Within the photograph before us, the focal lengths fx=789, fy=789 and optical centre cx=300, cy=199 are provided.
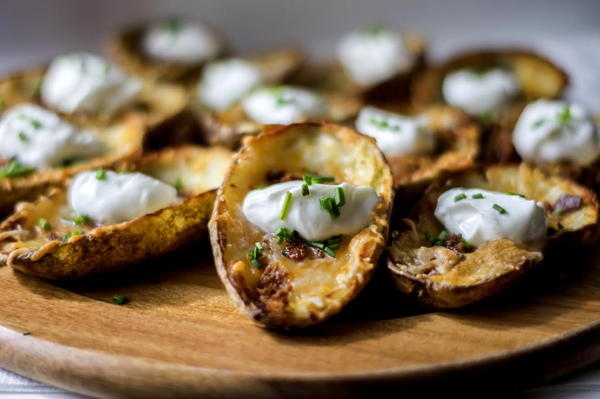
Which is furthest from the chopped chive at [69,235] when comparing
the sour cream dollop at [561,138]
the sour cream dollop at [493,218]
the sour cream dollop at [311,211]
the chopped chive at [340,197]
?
the sour cream dollop at [561,138]

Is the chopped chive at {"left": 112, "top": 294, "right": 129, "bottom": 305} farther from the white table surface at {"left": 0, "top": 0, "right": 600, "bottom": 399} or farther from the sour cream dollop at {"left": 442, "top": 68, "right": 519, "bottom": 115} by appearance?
the white table surface at {"left": 0, "top": 0, "right": 600, "bottom": 399}

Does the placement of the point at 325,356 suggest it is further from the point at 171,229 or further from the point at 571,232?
the point at 571,232

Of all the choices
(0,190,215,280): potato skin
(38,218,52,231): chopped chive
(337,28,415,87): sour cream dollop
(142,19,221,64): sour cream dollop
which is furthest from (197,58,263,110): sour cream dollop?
(38,218,52,231): chopped chive

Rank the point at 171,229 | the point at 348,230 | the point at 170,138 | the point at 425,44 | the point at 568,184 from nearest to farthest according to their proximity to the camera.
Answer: the point at 348,230 → the point at 171,229 → the point at 568,184 → the point at 170,138 → the point at 425,44

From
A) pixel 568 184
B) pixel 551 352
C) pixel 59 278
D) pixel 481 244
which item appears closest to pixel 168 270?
pixel 59 278

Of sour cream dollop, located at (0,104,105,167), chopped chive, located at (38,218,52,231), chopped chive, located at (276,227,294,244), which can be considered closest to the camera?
chopped chive, located at (276,227,294,244)

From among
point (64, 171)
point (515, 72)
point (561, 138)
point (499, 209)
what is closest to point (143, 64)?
point (64, 171)
